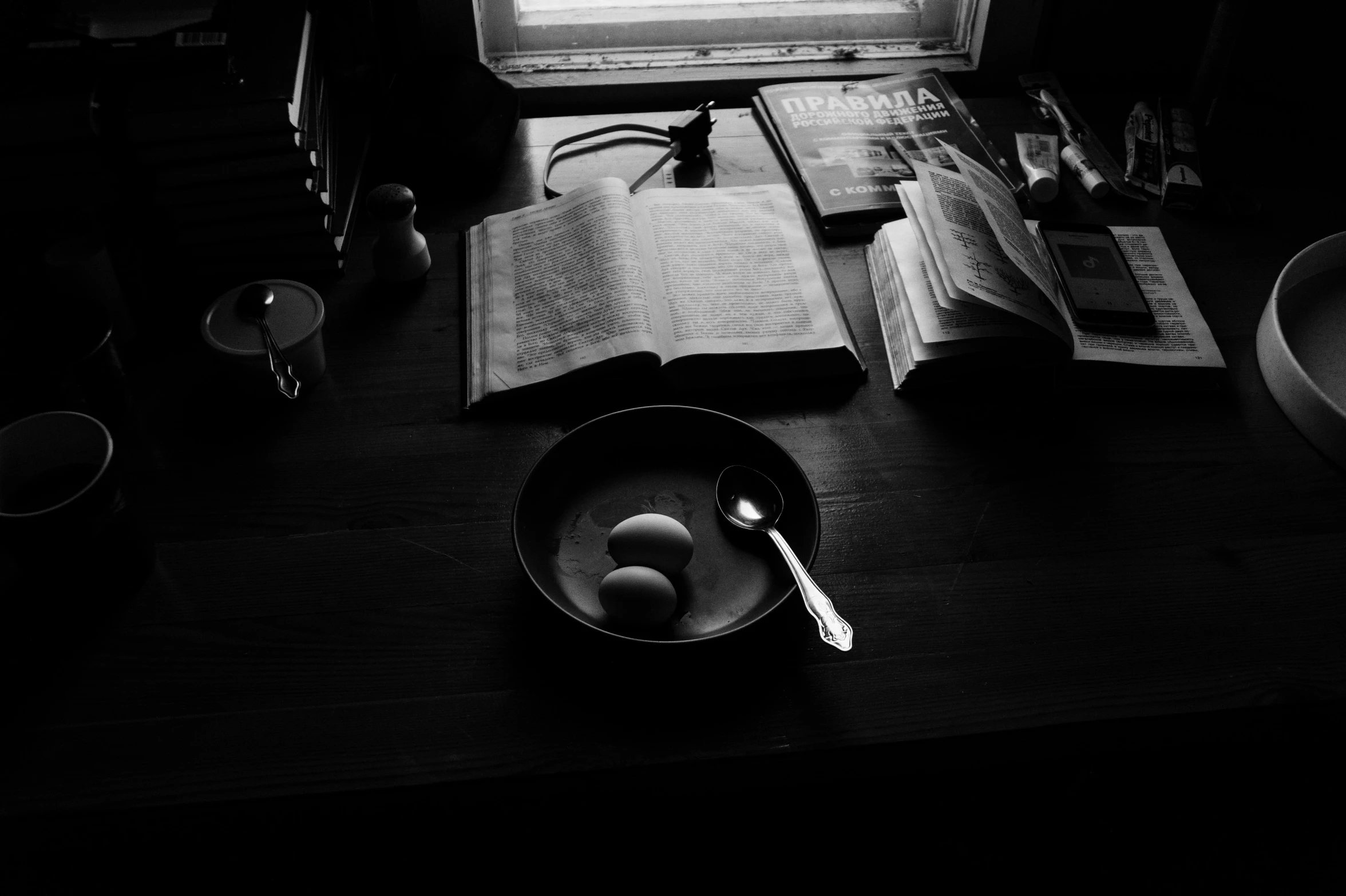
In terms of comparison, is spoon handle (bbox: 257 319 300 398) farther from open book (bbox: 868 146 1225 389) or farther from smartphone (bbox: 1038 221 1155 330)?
smartphone (bbox: 1038 221 1155 330)

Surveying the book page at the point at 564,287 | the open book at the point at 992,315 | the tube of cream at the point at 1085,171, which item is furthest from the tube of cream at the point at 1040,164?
the book page at the point at 564,287

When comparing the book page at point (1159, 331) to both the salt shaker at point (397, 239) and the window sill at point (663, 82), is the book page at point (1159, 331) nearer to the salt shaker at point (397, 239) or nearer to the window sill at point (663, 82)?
the window sill at point (663, 82)

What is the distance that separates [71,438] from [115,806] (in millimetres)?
272

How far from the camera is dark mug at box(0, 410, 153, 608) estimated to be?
66cm

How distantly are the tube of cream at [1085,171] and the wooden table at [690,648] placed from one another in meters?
0.26

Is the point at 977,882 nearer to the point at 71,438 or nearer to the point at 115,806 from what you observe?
the point at 115,806

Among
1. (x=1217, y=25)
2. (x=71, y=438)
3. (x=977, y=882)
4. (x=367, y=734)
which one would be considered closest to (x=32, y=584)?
(x=71, y=438)

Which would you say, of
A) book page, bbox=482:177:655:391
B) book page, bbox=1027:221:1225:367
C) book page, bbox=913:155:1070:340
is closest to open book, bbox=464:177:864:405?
book page, bbox=482:177:655:391

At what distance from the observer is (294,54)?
37.1 inches

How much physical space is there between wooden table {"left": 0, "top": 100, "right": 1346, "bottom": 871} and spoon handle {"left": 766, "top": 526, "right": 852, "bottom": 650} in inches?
1.3

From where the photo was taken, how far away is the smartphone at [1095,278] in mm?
957

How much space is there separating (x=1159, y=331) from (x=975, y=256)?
22 cm

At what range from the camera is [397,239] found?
1008 mm

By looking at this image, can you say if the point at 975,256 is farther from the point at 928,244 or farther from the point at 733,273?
the point at 733,273
